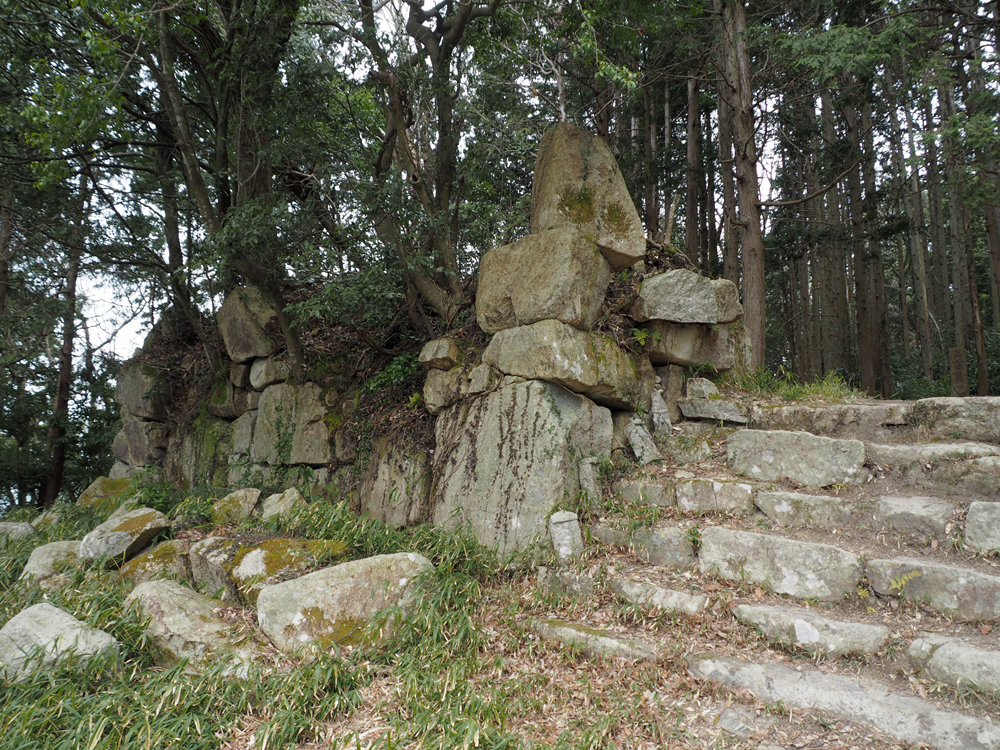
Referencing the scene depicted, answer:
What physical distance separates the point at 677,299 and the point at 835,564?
2.99 m

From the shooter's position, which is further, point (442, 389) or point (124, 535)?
point (442, 389)

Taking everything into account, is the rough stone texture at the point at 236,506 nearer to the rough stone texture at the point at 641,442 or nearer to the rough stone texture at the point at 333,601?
the rough stone texture at the point at 333,601

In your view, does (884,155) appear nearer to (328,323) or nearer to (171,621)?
(328,323)

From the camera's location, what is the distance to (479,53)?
7719mm

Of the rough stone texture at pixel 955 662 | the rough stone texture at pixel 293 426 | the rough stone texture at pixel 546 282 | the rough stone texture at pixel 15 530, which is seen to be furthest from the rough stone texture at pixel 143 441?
the rough stone texture at pixel 955 662

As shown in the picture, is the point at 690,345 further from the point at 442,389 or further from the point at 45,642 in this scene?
the point at 45,642

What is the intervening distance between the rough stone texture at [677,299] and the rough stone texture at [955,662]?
349 cm

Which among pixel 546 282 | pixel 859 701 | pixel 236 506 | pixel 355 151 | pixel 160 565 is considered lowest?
pixel 859 701

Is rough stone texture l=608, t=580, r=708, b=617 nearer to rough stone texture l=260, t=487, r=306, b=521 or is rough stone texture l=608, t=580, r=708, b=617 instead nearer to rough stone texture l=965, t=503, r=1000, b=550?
rough stone texture l=965, t=503, r=1000, b=550

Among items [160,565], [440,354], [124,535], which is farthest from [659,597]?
[124,535]

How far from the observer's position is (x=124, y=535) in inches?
224

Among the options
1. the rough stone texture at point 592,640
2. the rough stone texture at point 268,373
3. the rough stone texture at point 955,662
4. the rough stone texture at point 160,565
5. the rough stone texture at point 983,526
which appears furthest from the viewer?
the rough stone texture at point 268,373

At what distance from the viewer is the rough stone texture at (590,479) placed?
17.3 feet

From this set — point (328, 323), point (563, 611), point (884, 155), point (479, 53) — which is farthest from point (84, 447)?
point (884, 155)
